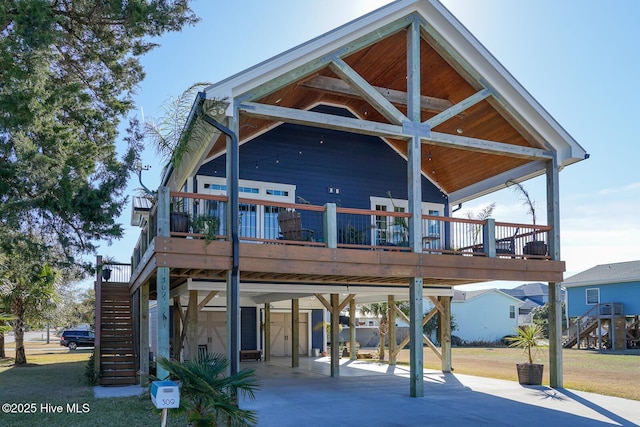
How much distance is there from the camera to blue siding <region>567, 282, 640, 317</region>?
115ft

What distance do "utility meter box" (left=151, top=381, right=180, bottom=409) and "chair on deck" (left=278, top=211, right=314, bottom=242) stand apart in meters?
5.87

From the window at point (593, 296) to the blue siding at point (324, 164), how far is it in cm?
2563

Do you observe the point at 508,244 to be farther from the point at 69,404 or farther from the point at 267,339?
the point at 267,339

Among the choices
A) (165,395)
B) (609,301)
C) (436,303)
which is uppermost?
(436,303)

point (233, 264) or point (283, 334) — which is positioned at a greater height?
point (233, 264)

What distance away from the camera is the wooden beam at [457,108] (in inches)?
525

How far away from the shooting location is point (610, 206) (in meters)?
40.2

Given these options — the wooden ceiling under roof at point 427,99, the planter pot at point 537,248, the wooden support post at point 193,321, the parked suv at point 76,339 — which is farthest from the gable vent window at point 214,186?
the parked suv at point 76,339

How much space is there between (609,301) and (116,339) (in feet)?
102

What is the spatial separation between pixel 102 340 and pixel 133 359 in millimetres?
1139

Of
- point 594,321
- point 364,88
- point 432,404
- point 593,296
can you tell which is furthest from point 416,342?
point 593,296

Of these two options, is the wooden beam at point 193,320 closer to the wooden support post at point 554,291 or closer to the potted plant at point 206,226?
the potted plant at point 206,226

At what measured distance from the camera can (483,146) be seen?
1383cm

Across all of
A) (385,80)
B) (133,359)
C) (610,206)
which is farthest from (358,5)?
(610,206)
